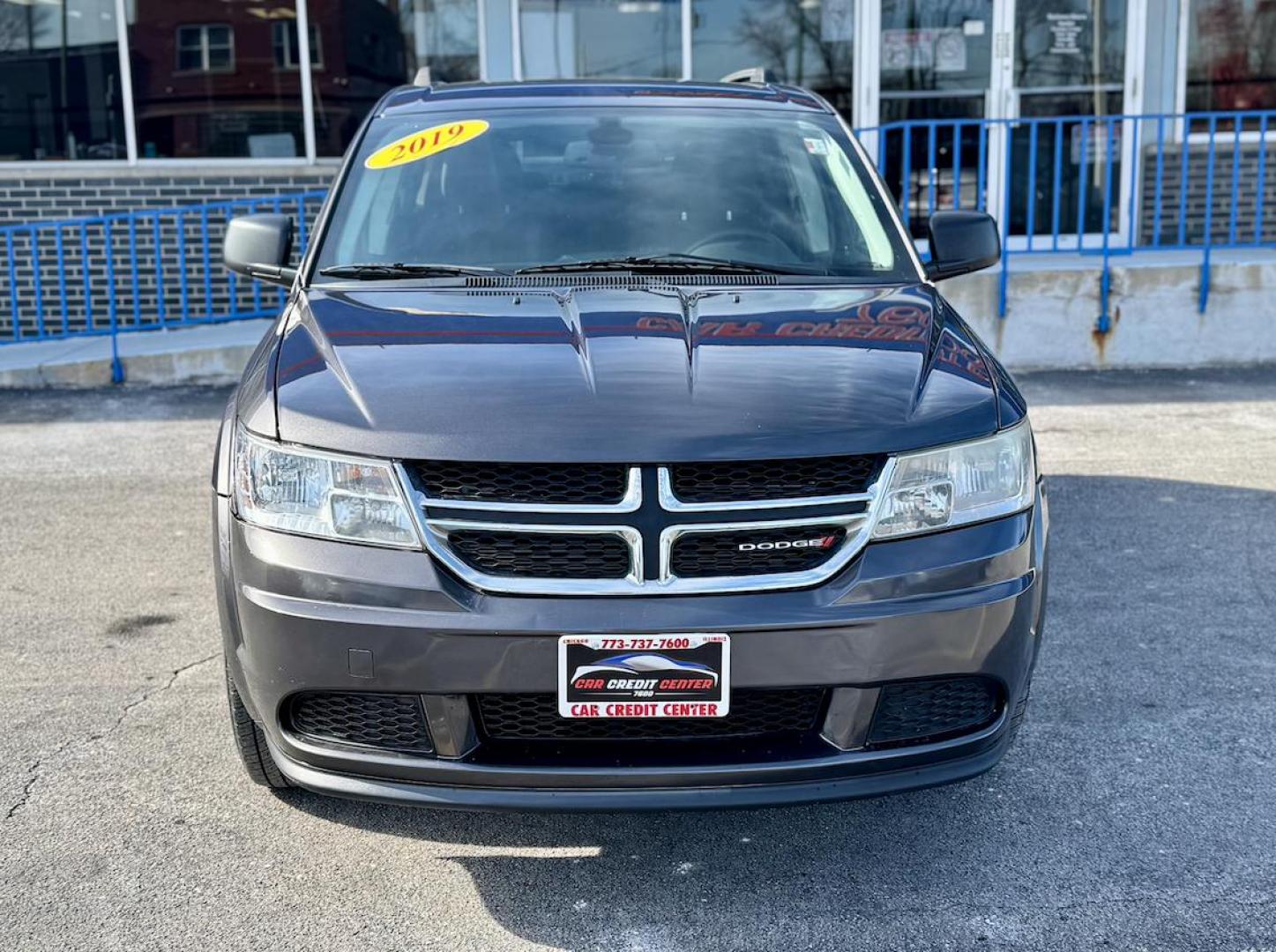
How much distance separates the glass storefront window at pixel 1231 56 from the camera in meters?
11.5

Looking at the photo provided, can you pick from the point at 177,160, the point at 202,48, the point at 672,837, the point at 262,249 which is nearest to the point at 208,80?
the point at 202,48

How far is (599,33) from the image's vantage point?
11.5 meters

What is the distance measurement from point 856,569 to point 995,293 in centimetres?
689

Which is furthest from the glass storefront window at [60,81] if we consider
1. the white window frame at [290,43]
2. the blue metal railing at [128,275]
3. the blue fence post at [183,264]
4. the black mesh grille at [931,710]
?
the black mesh grille at [931,710]

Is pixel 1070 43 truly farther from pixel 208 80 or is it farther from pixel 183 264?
pixel 183 264

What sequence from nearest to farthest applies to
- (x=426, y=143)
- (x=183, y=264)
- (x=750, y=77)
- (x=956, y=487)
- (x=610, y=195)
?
(x=956, y=487)
(x=610, y=195)
(x=426, y=143)
(x=750, y=77)
(x=183, y=264)

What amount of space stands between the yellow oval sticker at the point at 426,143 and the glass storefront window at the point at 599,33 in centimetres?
760

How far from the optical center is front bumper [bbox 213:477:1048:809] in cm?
254

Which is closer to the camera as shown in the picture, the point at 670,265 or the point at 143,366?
the point at 670,265

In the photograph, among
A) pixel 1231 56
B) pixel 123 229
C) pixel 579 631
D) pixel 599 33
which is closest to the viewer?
pixel 579 631

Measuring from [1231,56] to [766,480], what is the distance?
1061 centimetres

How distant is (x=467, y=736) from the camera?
8.56 ft

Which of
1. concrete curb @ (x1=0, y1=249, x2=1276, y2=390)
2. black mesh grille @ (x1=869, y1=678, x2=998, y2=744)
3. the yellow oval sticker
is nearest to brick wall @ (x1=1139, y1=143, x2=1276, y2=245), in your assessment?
concrete curb @ (x1=0, y1=249, x2=1276, y2=390)

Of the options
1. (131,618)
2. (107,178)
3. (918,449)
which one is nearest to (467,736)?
(918,449)
